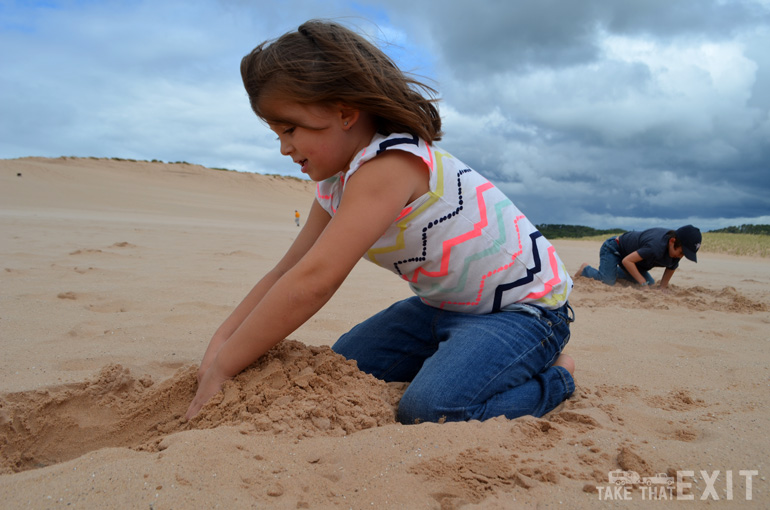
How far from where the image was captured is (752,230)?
18297 millimetres

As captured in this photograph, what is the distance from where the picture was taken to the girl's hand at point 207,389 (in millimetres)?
1711

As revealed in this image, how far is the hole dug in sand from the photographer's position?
1541mm

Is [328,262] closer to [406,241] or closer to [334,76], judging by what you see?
[406,241]

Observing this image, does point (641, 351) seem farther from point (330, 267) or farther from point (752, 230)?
point (752, 230)

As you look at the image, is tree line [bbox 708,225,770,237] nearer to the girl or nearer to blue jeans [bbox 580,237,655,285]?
blue jeans [bbox 580,237,655,285]

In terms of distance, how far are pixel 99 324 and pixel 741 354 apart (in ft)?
11.5

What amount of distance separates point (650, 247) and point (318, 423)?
5.14 m

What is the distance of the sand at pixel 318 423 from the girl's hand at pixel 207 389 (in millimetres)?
46

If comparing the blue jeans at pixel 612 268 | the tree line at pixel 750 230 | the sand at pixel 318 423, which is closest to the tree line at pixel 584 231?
the tree line at pixel 750 230

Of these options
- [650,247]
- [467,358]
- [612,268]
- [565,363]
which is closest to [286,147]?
[467,358]

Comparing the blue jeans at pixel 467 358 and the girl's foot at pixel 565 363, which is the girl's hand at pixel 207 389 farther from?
the girl's foot at pixel 565 363

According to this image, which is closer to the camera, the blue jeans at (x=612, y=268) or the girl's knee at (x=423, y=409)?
the girl's knee at (x=423, y=409)

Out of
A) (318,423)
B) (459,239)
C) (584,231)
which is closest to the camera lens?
(318,423)

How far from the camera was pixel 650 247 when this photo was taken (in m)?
5.56
